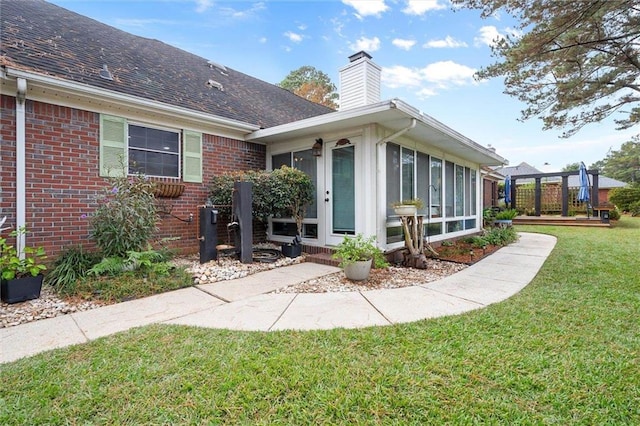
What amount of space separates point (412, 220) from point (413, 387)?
A: 411 cm

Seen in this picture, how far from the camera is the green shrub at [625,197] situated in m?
18.0

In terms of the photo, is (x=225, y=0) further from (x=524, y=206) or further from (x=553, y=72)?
(x=524, y=206)

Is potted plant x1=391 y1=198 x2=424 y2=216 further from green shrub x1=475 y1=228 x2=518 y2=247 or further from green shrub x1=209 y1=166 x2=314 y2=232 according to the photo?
green shrub x1=475 y1=228 x2=518 y2=247

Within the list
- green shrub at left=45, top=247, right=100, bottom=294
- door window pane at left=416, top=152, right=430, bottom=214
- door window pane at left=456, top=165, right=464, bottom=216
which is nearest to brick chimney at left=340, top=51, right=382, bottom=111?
door window pane at left=416, top=152, right=430, bottom=214

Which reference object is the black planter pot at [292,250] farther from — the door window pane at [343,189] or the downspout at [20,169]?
the downspout at [20,169]

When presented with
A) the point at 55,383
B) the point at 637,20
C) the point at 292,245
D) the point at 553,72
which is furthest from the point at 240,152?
the point at 637,20

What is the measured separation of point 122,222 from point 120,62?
3.91 meters

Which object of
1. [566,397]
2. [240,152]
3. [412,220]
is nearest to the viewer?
[566,397]

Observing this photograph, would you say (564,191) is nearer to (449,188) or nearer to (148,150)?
(449,188)

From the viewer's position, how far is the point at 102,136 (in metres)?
4.88

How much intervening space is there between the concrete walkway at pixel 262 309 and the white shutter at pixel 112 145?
2.58m

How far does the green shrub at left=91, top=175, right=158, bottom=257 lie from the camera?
4211 mm

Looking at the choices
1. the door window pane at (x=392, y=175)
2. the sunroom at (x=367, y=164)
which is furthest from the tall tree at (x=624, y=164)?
the door window pane at (x=392, y=175)

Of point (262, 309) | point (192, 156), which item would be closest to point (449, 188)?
point (192, 156)
